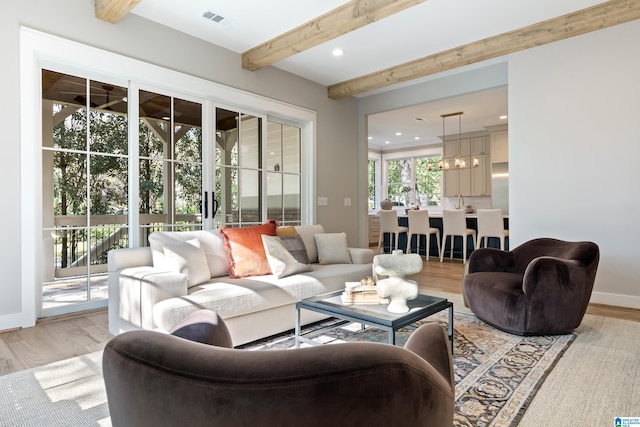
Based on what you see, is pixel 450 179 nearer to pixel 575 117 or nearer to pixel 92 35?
pixel 575 117

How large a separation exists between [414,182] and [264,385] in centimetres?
1023

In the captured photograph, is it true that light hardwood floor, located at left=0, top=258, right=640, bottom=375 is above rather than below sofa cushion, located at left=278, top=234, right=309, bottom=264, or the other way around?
below

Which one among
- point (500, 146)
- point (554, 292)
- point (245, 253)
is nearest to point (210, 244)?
point (245, 253)

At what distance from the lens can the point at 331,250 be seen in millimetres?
3736

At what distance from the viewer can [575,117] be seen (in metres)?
3.91

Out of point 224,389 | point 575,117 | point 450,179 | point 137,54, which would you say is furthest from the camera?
point 450,179

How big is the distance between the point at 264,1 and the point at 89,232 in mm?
2586

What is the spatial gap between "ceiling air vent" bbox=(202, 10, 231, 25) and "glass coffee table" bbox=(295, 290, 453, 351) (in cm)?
283

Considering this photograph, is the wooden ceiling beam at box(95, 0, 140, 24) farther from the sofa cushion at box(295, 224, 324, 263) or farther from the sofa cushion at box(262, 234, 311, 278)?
the sofa cushion at box(295, 224, 324, 263)

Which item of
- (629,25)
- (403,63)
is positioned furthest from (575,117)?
(403,63)

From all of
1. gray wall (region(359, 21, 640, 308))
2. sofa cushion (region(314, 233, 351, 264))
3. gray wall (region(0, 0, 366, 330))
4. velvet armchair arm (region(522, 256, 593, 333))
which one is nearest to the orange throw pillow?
sofa cushion (region(314, 233, 351, 264))

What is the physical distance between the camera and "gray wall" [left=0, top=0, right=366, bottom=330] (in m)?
2.86

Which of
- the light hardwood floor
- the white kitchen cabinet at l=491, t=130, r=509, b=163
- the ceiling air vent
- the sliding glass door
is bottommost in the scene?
the light hardwood floor

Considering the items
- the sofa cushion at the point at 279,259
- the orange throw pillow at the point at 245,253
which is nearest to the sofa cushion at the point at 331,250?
the sofa cushion at the point at 279,259
